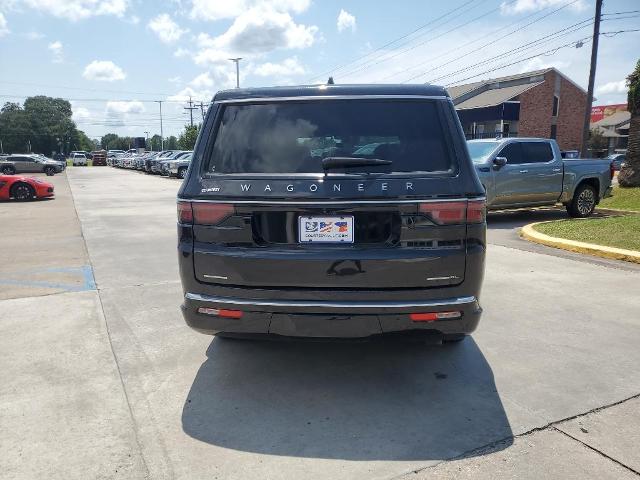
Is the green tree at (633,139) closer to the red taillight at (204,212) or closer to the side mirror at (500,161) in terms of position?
the side mirror at (500,161)

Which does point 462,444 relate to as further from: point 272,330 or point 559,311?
point 559,311

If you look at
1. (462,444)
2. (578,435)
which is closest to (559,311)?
(578,435)

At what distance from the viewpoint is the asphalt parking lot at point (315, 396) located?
257 centimetres

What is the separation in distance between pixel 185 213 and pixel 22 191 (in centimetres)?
1810

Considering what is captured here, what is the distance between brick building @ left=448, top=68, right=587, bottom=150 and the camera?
153 ft

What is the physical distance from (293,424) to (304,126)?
6.09ft

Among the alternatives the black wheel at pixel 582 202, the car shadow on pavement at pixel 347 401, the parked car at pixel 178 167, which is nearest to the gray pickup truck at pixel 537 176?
the black wheel at pixel 582 202

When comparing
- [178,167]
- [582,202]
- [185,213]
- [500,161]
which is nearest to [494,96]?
[178,167]

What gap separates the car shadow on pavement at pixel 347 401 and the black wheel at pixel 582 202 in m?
9.60

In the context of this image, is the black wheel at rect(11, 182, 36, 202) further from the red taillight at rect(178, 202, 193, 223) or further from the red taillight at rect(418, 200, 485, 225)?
the red taillight at rect(418, 200, 485, 225)

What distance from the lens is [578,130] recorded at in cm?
5178

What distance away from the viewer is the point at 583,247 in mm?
7887

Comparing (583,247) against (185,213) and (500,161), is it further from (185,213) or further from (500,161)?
(185,213)

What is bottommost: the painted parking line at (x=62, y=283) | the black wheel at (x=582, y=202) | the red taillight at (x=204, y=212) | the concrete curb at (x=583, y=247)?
the painted parking line at (x=62, y=283)
